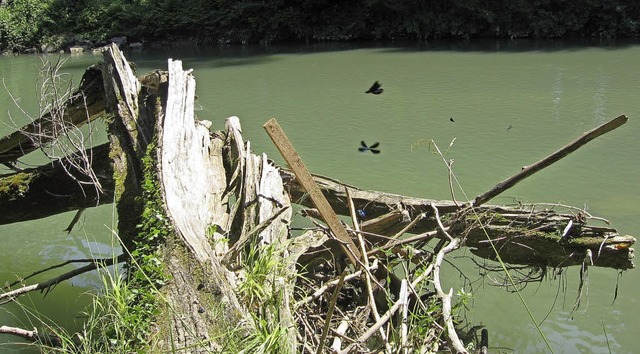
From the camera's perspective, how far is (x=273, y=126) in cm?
239

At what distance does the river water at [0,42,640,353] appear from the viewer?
3.80 meters

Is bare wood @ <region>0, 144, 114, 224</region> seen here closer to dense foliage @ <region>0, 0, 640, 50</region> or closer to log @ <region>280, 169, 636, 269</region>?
log @ <region>280, 169, 636, 269</region>

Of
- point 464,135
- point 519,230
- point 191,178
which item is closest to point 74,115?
point 191,178

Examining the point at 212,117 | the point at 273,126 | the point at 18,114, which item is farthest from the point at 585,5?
the point at 273,126

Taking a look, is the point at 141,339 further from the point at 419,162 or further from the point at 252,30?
the point at 252,30

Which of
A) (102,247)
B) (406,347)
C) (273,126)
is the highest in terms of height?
(273,126)

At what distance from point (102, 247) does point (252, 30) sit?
16.6m

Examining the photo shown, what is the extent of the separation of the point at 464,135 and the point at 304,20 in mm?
13600

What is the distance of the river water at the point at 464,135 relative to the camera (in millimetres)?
3801

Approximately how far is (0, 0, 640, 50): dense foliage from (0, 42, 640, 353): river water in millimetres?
1392

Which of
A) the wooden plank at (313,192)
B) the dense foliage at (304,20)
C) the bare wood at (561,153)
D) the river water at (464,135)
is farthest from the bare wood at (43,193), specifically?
the dense foliage at (304,20)

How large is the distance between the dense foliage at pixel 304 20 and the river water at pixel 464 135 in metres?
1.39

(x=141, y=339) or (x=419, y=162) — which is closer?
(x=141, y=339)

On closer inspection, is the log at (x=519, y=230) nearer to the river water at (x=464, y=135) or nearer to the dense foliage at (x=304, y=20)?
the river water at (x=464, y=135)
